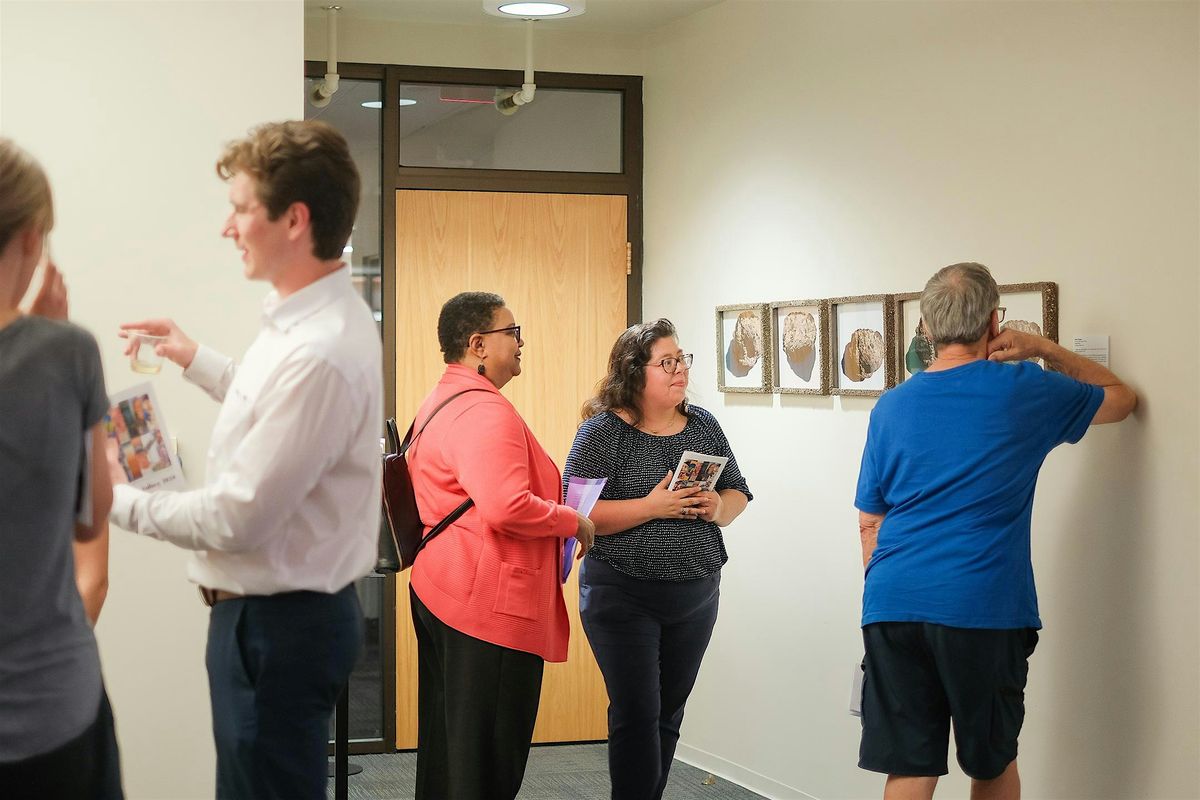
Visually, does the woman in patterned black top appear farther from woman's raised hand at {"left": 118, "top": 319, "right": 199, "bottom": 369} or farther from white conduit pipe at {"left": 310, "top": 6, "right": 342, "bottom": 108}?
white conduit pipe at {"left": 310, "top": 6, "right": 342, "bottom": 108}

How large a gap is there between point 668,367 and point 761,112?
1.42 meters

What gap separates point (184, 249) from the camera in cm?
331

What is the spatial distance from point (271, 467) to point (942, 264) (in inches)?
96.2

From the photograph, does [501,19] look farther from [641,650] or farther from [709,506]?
[641,650]

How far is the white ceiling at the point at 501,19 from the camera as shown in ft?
15.4

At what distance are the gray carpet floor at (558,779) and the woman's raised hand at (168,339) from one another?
258 cm

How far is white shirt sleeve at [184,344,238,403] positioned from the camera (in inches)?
85.4

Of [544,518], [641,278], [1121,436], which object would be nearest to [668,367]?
[544,518]

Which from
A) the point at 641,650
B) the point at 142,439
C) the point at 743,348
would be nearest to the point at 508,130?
the point at 743,348

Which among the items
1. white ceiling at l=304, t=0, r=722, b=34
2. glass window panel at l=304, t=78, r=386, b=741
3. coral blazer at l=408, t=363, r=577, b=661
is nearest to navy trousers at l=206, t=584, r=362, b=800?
coral blazer at l=408, t=363, r=577, b=661

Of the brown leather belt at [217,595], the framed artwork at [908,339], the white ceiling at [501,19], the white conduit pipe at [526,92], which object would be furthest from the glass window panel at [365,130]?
the brown leather belt at [217,595]

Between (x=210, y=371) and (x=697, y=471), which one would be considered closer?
(x=210, y=371)

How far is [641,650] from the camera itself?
3.41 meters

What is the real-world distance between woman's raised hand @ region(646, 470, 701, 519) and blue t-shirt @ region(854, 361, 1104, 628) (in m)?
0.67
